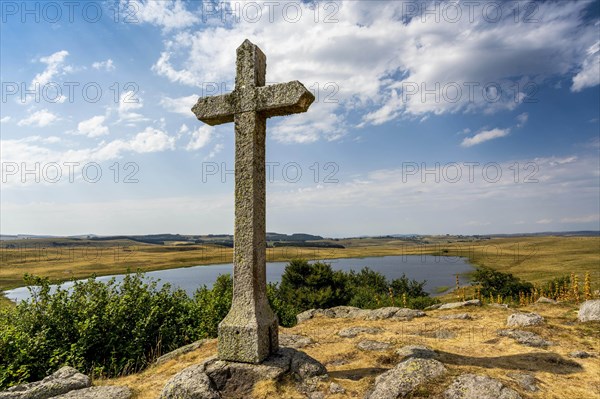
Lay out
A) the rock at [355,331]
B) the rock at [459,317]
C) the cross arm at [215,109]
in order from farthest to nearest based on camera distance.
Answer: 1. the rock at [459,317]
2. the rock at [355,331]
3. the cross arm at [215,109]

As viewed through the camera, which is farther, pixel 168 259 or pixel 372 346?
pixel 168 259

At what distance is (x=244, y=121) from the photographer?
6.16m

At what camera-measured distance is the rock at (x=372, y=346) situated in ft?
25.3

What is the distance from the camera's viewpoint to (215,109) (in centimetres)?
648

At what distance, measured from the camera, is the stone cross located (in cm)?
566

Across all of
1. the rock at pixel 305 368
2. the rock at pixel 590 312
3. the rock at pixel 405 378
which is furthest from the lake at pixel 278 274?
the rock at pixel 405 378

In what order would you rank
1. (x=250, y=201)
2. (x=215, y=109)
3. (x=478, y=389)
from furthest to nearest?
(x=215, y=109)
(x=250, y=201)
(x=478, y=389)

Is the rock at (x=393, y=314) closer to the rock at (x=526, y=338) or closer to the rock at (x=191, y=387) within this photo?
the rock at (x=526, y=338)

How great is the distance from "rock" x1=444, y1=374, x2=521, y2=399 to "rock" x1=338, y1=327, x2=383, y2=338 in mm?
4302

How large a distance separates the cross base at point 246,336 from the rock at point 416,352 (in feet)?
9.56

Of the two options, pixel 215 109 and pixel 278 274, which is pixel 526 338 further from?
pixel 278 274

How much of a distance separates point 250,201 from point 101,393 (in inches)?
166

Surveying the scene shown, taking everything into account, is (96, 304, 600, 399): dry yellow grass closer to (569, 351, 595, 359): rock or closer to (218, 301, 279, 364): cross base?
(569, 351, 595, 359): rock

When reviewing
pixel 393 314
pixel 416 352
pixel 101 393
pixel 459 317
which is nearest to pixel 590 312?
pixel 459 317
